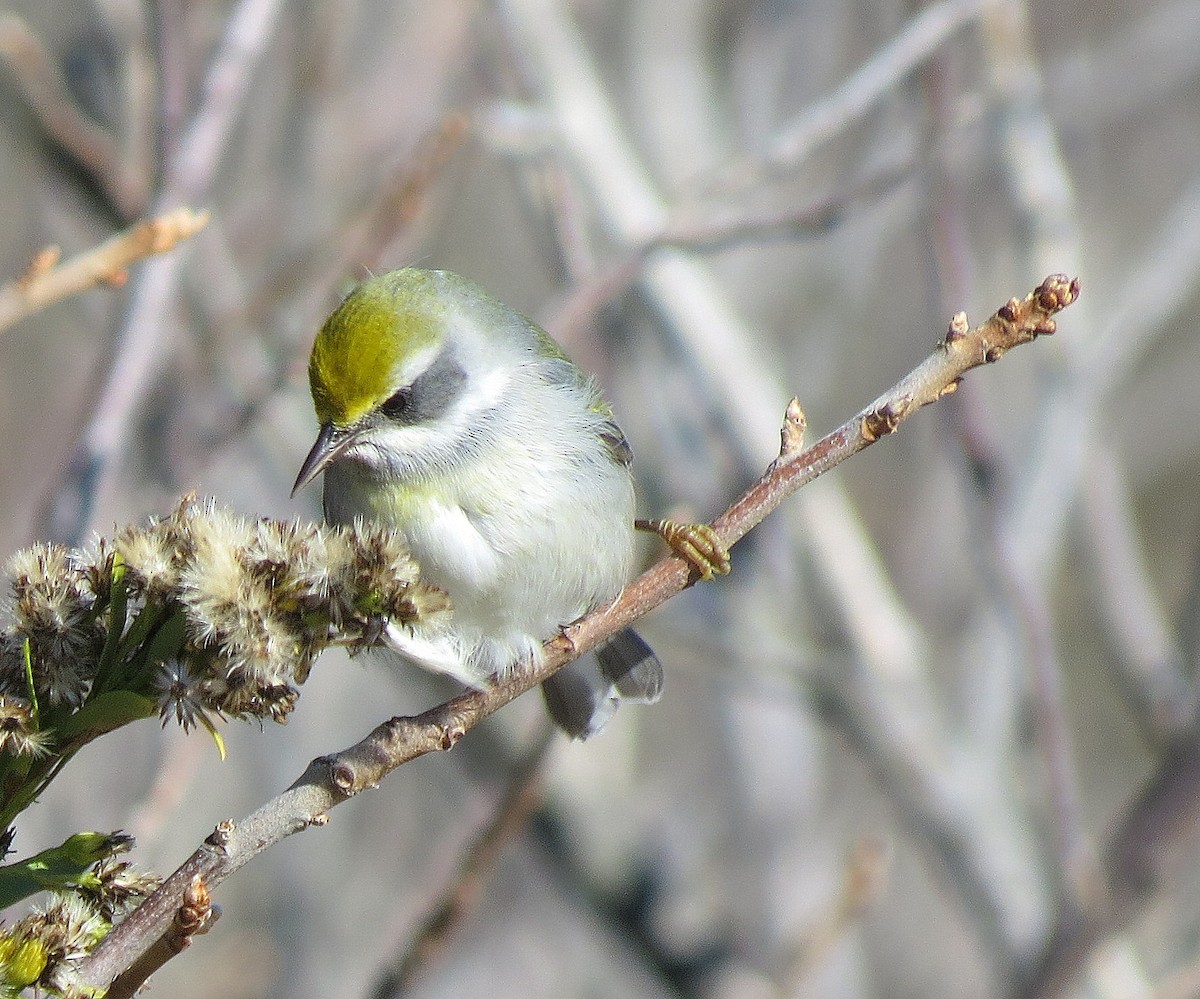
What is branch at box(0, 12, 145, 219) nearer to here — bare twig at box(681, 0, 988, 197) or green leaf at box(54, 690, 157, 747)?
bare twig at box(681, 0, 988, 197)

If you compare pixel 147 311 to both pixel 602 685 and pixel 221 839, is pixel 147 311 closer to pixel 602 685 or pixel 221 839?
pixel 602 685

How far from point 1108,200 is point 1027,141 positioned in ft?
13.5

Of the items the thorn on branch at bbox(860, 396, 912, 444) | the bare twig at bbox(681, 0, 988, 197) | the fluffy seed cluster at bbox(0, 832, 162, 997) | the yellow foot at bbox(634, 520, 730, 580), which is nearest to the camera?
the fluffy seed cluster at bbox(0, 832, 162, 997)

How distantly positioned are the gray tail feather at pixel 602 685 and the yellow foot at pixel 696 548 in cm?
46

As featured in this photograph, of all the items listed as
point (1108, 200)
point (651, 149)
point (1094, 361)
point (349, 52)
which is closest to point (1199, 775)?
point (1094, 361)

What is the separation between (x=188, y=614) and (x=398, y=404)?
154 cm

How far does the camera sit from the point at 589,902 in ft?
15.9

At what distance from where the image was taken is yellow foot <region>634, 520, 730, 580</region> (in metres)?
2.46

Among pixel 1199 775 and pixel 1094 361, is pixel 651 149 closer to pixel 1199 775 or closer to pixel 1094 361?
pixel 1094 361

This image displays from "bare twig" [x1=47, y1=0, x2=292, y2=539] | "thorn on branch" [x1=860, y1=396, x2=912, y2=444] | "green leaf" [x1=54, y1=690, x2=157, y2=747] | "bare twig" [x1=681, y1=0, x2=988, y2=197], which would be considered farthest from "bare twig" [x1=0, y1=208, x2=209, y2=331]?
"bare twig" [x1=681, y1=0, x2=988, y2=197]

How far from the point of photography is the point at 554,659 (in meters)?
1.96

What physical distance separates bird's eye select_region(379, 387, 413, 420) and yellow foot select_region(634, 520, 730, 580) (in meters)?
0.65

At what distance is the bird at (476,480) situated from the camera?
9.42ft

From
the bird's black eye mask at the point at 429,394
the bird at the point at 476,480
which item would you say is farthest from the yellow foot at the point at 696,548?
the bird's black eye mask at the point at 429,394
